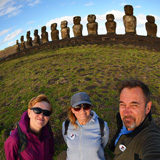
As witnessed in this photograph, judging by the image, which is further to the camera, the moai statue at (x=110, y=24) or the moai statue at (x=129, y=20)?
the moai statue at (x=110, y=24)

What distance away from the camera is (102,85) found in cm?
788

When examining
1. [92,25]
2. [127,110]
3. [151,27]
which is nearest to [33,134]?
[127,110]

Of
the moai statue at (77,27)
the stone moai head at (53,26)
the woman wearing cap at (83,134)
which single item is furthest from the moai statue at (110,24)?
the woman wearing cap at (83,134)

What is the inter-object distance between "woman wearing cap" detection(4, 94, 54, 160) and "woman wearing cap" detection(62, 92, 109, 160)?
22.2 inches

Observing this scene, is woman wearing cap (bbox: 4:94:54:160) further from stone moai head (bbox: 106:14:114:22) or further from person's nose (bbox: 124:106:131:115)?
stone moai head (bbox: 106:14:114:22)

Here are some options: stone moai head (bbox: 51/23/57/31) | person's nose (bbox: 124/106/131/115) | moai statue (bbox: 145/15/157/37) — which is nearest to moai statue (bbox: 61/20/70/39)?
stone moai head (bbox: 51/23/57/31)

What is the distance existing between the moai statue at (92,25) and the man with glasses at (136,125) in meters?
18.9

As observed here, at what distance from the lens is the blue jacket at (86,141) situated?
9.91 ft

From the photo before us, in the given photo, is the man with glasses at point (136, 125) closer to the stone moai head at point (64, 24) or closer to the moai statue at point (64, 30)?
the moai statue at point (64, 30)

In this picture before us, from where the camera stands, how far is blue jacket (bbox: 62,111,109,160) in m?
3.02

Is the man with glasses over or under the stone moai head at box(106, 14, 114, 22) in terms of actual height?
under

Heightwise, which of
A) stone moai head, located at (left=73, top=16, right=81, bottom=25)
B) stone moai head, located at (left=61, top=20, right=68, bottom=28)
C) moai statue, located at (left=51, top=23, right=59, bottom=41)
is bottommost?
moai statue, located at (left=51, top=23, right=59, bottom=41)

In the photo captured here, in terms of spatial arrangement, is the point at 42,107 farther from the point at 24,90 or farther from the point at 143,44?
the point at 143,44

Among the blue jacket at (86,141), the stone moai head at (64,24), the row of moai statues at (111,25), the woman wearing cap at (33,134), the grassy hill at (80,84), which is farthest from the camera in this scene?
the stone moai head at (64,24)
